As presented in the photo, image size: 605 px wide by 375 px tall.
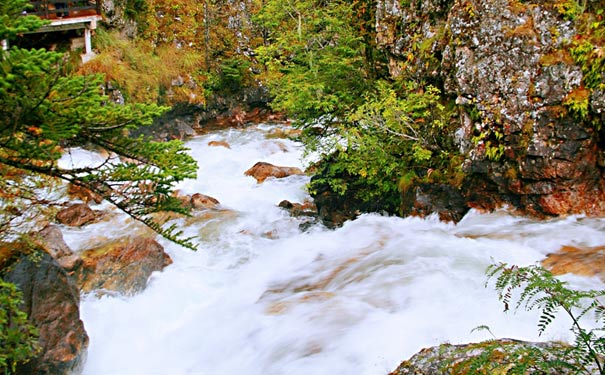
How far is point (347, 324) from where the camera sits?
623 centimetres

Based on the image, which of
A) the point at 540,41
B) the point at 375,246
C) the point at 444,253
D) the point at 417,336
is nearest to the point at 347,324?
the point at 417,336

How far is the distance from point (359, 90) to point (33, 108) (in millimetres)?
10679

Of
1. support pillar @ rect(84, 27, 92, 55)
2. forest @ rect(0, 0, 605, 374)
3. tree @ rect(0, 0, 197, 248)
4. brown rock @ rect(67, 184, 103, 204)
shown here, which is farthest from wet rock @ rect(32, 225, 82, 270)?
support pillar @ rect(84, 27, 92, 55)

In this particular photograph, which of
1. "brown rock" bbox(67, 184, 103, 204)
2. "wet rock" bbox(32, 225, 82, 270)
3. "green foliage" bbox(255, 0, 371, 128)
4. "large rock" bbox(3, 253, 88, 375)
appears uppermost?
"green foliage" bbox(255, 0, 371, 128)

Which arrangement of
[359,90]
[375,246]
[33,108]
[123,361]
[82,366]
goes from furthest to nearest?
[359,90]
[375,246]
[123,361]
[82,366]
[33,108]

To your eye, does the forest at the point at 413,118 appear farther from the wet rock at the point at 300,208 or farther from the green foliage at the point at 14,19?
the wet rock at the point at 300,208

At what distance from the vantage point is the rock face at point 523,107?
8234 mm

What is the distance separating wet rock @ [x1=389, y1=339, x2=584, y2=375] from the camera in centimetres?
333

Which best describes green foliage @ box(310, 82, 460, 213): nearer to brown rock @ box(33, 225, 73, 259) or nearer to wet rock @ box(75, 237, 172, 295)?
wet rock @ box(75, 237, 172, 295)

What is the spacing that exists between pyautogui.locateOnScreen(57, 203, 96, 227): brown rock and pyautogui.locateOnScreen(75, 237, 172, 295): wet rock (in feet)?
7.16

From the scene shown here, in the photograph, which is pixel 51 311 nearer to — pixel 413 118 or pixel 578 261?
pixel 578 261

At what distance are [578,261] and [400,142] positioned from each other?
4670mm

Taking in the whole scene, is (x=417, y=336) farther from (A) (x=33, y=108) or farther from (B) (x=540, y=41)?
(B) (x=540, y=41)

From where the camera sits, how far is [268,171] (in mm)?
17109
